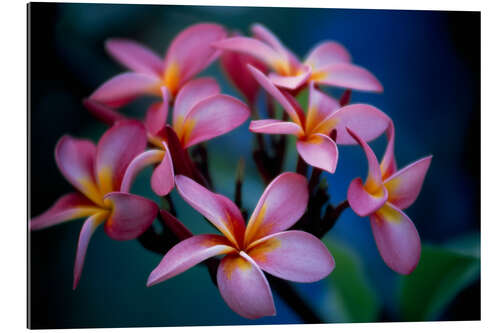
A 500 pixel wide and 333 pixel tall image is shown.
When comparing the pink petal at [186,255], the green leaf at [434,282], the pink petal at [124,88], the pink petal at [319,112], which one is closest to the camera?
the pink petal at [186,255]

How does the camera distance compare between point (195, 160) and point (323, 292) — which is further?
point (323, 292)

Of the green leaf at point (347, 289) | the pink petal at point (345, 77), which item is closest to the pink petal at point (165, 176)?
the pink petal at point (345, 77)

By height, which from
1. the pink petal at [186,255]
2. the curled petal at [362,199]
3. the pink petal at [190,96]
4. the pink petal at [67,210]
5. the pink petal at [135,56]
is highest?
the pink petal at [135,56]

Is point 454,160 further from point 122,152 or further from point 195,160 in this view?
point 122,152

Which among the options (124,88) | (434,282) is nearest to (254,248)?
(124,88)

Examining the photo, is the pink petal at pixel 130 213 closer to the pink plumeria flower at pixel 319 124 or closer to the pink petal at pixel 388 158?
the pink plumeria flower at pixel 319 124

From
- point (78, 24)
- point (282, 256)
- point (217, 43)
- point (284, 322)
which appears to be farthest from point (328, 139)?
point (78, 24)

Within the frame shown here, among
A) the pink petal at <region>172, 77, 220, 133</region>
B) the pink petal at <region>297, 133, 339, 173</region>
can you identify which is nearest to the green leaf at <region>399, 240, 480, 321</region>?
the pink petal at <region>297, 133, 339, 173</region>
